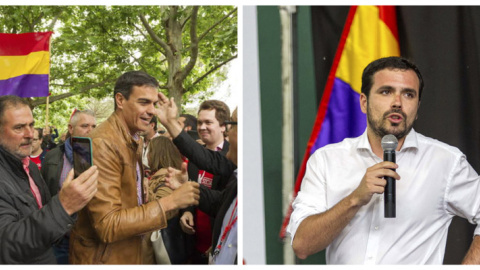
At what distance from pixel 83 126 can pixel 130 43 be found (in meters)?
0.65

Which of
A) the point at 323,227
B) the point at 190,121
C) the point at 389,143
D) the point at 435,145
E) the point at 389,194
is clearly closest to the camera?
the point at 389,194

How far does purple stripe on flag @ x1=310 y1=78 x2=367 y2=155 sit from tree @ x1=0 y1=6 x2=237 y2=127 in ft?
2.45

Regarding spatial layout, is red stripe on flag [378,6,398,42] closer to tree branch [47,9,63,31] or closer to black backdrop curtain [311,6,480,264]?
black backdrop curtain [311,6,480,264]

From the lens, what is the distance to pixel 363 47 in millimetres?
3578

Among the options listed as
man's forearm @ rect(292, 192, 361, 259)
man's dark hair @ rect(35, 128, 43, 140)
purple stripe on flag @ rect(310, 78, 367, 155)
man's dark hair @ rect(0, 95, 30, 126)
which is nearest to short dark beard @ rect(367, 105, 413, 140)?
purple stripe on flag @ rect(310, 78, 367, 155)

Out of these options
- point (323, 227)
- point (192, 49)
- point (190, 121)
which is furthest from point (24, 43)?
point (323, 227)

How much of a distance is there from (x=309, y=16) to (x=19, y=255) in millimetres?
2441

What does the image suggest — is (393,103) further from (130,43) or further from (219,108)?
(130,43)

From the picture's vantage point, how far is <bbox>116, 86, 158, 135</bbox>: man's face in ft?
11.3

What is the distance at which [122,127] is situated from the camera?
343 centimetres

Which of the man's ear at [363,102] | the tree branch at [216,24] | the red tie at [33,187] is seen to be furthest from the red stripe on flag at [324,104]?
the red tie at [33,187]

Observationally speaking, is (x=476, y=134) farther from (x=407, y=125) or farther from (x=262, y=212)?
(x=262, y=212)

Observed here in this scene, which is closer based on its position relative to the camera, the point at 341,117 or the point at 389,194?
the point at 389,194

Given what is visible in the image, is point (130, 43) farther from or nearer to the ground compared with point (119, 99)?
farther from the ground
